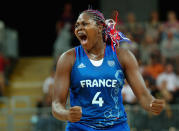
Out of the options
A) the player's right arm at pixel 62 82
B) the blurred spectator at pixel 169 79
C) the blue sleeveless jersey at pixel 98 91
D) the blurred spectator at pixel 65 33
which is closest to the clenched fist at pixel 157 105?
the blue sleeveless jersey at pixel 98 91

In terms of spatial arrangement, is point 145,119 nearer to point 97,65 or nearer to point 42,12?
point 97,65

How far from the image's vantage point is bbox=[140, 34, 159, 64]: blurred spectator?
11.1m

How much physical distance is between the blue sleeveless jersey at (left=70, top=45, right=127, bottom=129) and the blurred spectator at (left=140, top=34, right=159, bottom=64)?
680 cm

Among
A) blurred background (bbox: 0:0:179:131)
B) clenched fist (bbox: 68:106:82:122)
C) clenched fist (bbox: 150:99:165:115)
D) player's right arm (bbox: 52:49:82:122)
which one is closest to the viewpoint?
clenched fist (bbox: 68:106:82:122)

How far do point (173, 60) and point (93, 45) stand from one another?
6.98 metres

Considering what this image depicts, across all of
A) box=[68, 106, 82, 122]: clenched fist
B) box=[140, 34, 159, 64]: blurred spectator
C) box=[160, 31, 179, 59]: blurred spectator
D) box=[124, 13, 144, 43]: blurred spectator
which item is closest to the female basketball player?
box=[68, 106, 82, 122]: clenched fist

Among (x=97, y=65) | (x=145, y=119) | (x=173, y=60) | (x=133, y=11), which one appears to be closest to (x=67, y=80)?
(x=97, y=65)

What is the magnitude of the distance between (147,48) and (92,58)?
6.92 m

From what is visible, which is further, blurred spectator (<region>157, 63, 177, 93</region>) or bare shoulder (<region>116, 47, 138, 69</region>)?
blurred spectator (<region>157, 63, 177, 93</region>)

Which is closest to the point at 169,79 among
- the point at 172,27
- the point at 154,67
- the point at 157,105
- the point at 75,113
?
the point at 154,67

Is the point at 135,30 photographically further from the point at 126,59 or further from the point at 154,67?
the point at 126,59

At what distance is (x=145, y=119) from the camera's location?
9.00 m

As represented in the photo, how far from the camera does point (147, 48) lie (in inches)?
440

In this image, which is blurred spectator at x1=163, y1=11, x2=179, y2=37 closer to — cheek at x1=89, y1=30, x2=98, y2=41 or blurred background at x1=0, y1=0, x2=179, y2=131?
blurred background at x1=0, y1=0, x2=179, y2=131
